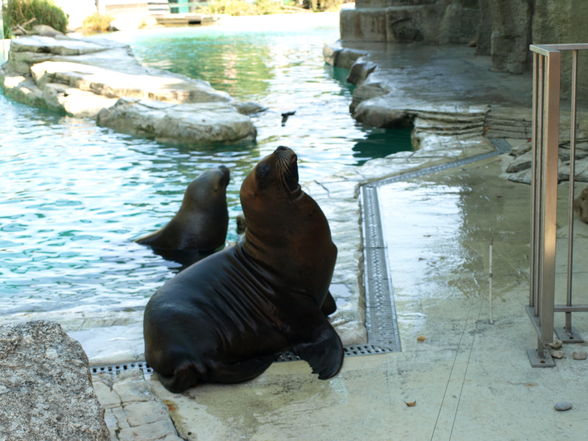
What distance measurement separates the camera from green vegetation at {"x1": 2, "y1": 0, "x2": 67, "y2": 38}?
85.5ft

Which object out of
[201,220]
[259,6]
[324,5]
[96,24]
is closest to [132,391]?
[201,220]

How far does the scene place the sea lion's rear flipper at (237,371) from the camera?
357cm

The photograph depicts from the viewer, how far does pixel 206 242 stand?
242 inches

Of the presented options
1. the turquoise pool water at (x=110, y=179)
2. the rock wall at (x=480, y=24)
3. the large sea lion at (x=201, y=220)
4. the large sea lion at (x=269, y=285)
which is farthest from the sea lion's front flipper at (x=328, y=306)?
the rock wall at (x=480, y=24)

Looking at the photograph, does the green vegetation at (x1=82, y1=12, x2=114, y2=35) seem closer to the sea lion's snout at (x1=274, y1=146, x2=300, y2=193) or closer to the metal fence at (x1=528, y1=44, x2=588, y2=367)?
the sea lion's snout at (x1=274, y1=146, x2=300, y2=193)

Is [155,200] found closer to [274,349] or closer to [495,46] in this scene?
[274,349]

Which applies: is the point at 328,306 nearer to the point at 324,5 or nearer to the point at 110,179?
the point at 110,179

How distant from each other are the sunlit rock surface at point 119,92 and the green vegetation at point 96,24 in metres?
14.3

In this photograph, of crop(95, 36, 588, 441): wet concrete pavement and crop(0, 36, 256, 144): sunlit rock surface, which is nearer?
crop(95, 36, 588, 441): wet concrete pavement

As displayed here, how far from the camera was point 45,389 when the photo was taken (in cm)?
254

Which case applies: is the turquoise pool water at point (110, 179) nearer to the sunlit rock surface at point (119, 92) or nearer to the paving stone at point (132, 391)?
the sunlit rock surface at point (119, 92)

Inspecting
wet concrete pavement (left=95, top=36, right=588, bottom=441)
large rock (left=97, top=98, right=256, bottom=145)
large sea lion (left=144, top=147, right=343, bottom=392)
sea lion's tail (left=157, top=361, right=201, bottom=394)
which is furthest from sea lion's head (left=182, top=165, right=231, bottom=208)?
large rock (left=97, top=98, right=256, bottom=145)

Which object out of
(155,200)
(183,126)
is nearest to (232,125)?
(183,126)

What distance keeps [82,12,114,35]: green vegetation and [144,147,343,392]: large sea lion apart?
30.5 meters
